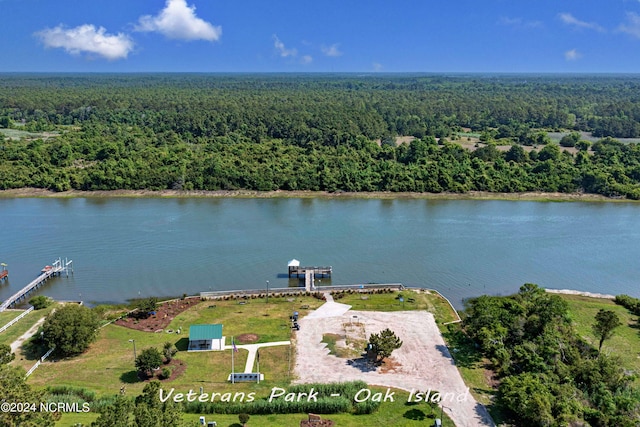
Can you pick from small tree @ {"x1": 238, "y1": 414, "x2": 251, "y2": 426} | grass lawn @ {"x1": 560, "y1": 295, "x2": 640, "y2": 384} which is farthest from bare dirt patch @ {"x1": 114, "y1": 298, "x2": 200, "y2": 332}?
grass lawn @ {"x1": 560, "y1": 295, "x2": 640, "y2": 384}

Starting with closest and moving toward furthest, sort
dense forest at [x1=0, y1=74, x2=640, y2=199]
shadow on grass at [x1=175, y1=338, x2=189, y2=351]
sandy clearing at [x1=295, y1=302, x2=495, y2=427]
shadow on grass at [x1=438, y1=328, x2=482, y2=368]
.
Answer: sandy clearing at [x1=295, y1=302, x2=495, y2=427]
shadow on grass at [x1=438, y1=328, x2=482, y2=368]
shadow on grass at [x1=175, y1=338, x2=189, y2=351]
dense forest at [x1=0, y1=74, x2=640, y2=199]

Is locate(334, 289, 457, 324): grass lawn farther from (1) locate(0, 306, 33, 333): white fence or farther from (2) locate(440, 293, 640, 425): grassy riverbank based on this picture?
(1) locate(0, 306, 33, 333): white fence

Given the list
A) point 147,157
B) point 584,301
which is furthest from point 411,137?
point 584,301

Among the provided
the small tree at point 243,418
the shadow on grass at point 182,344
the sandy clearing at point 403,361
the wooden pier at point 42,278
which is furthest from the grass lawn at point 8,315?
the small tree at point 243,418

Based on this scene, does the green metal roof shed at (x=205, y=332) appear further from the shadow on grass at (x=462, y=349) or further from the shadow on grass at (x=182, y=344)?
the shadow on grass at (x=462, y=349)

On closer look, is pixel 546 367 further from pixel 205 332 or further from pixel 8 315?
pixel 8 315

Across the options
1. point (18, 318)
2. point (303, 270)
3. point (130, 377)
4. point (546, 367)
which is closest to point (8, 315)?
point (18, 318)
